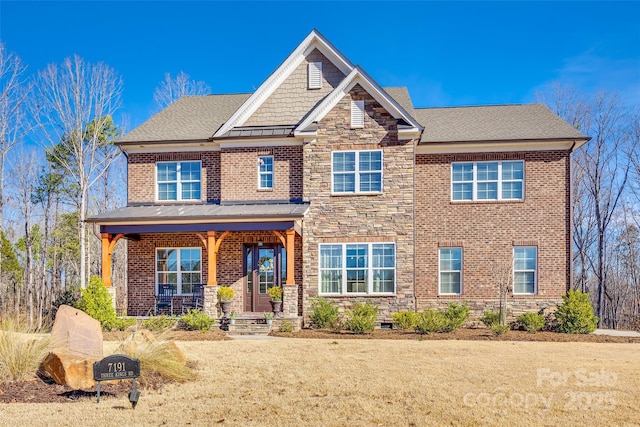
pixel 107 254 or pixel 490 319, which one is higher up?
pixel 107 254

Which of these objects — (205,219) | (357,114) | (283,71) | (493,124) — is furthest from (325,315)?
(493,124)

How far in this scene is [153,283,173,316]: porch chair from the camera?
19.4 m

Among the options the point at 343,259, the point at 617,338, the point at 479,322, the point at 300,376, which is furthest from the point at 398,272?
the point at 300,376

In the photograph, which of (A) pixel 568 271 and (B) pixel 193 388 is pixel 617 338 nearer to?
(A) pixel 568 271

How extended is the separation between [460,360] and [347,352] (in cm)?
249

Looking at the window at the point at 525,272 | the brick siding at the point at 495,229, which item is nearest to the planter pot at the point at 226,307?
the brick siding at the point at 495,229

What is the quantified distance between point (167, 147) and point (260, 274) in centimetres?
554

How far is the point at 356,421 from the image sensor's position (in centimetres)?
711

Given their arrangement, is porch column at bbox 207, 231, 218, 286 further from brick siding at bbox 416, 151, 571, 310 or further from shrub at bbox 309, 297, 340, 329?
brick siding at bbox 416, 151, 571, 310

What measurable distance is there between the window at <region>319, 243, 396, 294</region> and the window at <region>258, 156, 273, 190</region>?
10.3ft

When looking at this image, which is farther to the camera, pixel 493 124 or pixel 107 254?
pixel 493 124

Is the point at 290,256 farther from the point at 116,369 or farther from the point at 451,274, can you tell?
the point at 116,369

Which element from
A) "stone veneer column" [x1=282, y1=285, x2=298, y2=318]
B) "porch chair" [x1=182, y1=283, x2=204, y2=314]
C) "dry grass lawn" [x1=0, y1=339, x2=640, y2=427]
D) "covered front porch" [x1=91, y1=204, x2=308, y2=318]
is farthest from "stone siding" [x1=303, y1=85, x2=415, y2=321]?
"dry grass lawn" [x1=0, y1=339, x2=640, y2=427]

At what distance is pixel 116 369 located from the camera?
788 cm
